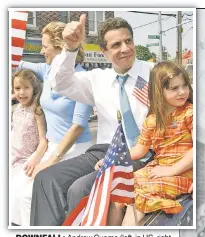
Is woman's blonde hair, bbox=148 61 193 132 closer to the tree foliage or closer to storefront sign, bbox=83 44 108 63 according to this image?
the tree foliage

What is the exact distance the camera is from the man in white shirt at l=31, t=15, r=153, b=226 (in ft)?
14.1

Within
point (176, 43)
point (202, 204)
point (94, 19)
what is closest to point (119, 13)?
point (94, 19)

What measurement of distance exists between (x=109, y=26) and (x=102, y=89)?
1.83ft

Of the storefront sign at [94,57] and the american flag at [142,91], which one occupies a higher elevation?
the storefront sign at [94,57]

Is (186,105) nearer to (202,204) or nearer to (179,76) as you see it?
(179,76)

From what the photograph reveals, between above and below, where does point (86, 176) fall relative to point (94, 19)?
below

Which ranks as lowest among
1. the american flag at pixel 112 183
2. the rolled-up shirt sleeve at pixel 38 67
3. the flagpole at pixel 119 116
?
the american flag at pixel 112 183

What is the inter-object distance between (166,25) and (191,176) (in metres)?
1.35

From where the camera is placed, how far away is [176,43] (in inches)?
173

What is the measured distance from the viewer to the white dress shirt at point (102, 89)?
14.3ft

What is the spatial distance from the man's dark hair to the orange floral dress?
A: 0.78 meters

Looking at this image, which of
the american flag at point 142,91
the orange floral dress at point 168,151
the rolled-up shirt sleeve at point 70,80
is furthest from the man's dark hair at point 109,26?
the orange floral dress at point 168,151

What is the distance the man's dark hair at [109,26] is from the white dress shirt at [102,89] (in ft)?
0.82

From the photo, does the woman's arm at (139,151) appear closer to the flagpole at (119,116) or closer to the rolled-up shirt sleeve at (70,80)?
the flagpole at (119,116)
